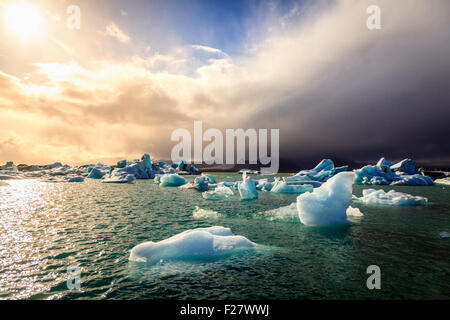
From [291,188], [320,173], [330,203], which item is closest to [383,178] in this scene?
[320,173]

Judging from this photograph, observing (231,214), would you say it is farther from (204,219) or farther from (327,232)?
(327,232)

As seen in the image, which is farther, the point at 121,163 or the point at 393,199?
the point at 121,163

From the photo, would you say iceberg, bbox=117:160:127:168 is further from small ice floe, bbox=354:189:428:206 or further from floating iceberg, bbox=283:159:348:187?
small ice floe, bbox=354:189:428:206

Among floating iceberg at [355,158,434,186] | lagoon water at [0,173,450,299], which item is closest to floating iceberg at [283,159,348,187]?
floating iceberg at [355,158,434,186]

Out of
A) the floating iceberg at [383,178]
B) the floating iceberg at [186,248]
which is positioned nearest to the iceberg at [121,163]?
the floating iceberg at [383,178]

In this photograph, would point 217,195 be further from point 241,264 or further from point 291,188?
point 241,264

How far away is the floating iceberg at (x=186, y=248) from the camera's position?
7133 mm

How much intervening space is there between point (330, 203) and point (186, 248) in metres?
8.43

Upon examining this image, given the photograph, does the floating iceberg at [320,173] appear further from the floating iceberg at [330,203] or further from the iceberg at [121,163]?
the iceberg at [121,163]

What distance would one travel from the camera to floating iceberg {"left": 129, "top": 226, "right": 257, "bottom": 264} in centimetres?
713

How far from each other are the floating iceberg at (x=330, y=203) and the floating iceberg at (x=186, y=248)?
5.57 m

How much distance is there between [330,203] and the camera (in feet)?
39.5
